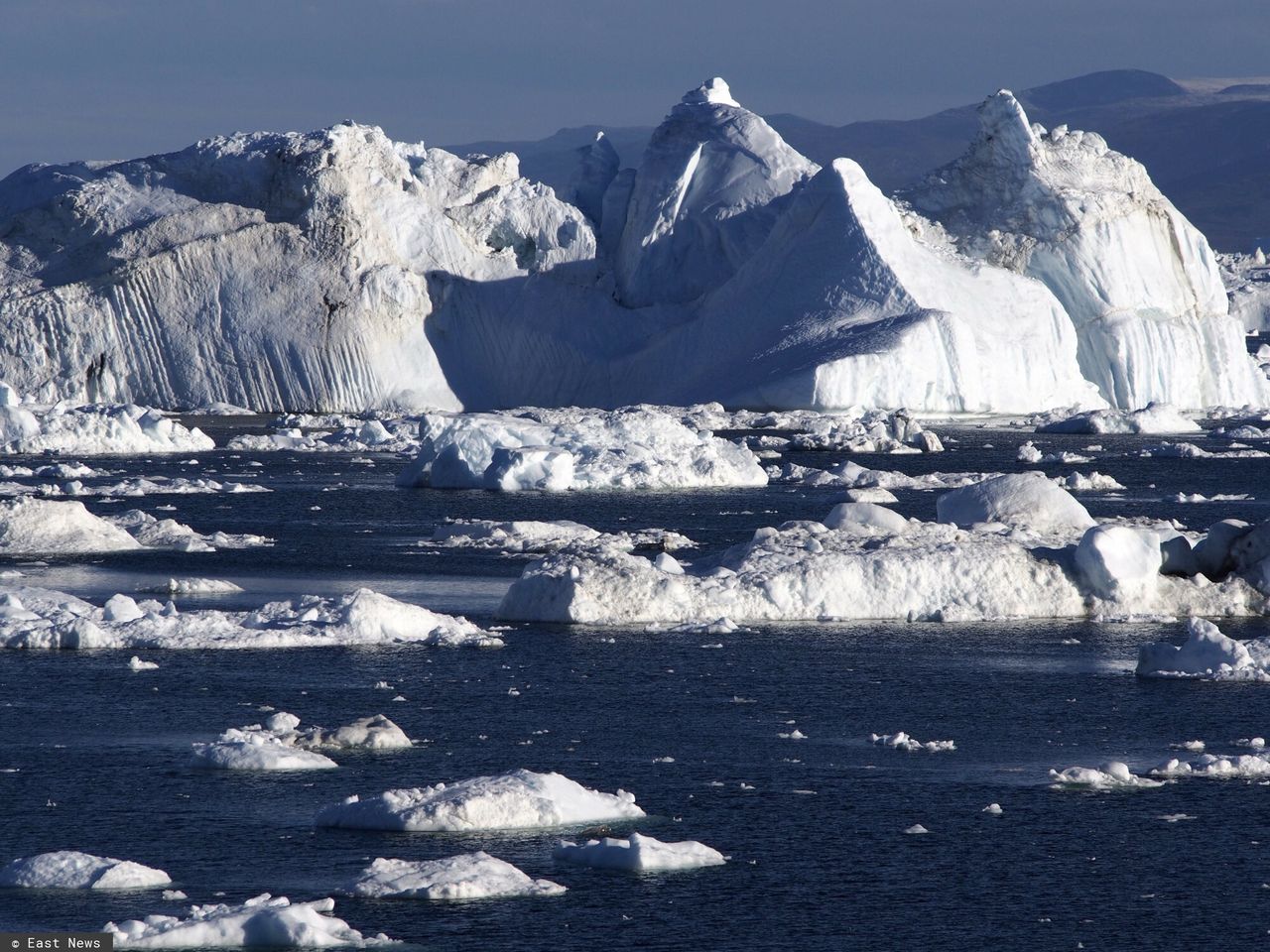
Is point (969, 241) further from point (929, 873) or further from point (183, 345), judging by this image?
point (929, 873)

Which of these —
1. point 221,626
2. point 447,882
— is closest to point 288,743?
point 447,882

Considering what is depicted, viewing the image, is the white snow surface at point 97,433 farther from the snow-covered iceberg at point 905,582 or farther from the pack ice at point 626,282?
the snow-covered iceberg at point 905,582

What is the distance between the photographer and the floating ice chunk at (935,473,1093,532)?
79.4ft

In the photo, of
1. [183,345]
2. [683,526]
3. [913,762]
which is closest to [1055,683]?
[913,762]

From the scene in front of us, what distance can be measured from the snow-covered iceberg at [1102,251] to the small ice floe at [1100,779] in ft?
151

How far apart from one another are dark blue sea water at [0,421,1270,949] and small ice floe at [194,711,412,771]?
0.69 ft

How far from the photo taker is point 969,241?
59.9 m

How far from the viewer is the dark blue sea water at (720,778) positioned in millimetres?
10109

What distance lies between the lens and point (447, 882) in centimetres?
1030

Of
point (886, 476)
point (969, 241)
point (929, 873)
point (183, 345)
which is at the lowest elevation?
point (929, 873)

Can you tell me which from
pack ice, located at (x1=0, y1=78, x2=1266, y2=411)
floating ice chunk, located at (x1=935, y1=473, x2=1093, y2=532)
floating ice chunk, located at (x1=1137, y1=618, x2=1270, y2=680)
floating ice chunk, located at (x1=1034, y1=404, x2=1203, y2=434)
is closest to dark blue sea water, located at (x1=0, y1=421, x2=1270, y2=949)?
floating ice chunk, located at (x1=1137, y1=618, x2=1270, y2=680)

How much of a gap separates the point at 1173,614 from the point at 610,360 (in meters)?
39.4

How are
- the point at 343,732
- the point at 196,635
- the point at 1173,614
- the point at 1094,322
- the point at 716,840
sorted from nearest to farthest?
the point at 716,840 < the point at 343,732 < the point at 196,635 < the point at 1173,614 < the point at 1094,322

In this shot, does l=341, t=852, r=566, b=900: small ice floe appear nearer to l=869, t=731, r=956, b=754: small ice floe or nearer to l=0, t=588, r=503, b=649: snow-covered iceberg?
l=869, t=731, r=956, b=754: small ice floe
